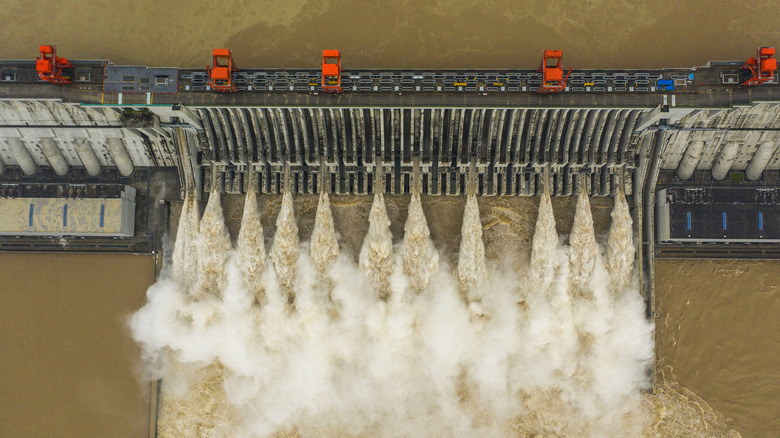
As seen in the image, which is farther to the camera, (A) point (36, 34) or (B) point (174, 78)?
(A) point (36, 34)

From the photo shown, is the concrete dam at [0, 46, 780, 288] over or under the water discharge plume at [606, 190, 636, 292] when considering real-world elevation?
over

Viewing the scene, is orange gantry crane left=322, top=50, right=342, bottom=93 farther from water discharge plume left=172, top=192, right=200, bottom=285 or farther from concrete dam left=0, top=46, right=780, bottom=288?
water discharge plume left=172, top=192, right=200, bottom=285

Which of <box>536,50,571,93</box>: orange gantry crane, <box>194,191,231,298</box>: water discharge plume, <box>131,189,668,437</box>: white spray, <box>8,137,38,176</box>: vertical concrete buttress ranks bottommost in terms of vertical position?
<box>131,189,668,437</box>: white spray

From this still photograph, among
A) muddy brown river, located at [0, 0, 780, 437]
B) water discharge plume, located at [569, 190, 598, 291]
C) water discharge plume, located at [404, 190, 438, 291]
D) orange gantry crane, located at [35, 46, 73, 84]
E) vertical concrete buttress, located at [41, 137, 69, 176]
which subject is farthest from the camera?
vertical concrete buttress, located at [41, 137, 69, 176]

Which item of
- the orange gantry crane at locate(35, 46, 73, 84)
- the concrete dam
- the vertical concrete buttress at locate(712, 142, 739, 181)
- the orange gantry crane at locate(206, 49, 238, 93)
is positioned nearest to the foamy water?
the concrete dam

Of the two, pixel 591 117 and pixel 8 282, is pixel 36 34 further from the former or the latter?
pixel 591 117

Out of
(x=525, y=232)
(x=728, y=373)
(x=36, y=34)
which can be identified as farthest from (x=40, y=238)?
(x=728, y=373)
